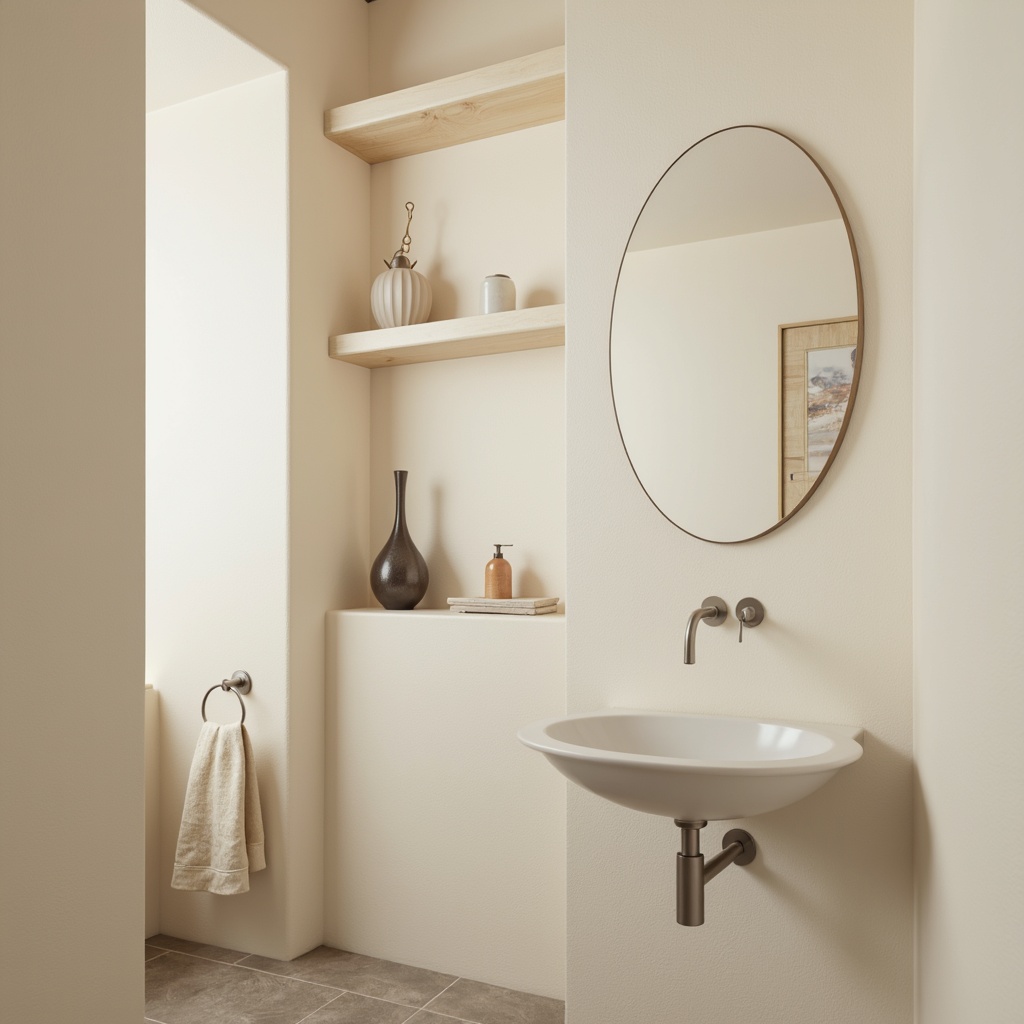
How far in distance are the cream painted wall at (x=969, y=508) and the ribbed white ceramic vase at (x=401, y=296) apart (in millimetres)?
1372

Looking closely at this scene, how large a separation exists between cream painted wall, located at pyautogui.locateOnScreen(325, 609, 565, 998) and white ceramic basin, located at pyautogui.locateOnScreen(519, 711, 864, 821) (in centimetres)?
41

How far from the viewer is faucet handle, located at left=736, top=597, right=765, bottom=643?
6.04 ft

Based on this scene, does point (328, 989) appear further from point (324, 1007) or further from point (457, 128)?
point (457, 128)

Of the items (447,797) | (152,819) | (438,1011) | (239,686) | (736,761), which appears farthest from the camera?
(152,819)

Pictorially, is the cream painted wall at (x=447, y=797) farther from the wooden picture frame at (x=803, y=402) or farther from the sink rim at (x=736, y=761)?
the wooden picture frame at (x=803, y=402)

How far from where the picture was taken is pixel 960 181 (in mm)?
1131

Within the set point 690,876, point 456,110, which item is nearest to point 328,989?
point 690,876

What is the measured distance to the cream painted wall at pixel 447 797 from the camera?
2.23 meters

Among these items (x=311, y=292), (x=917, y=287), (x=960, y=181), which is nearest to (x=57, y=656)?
(x=311, y=292)

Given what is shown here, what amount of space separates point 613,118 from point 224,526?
1480 mm

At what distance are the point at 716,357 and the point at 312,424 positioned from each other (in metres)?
1.17

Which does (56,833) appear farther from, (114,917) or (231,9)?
(231,9)

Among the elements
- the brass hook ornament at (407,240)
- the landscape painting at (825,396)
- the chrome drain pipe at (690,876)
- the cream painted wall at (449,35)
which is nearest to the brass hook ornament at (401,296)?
the brass hook ornament at (407,240)

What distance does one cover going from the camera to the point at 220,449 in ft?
8.34
